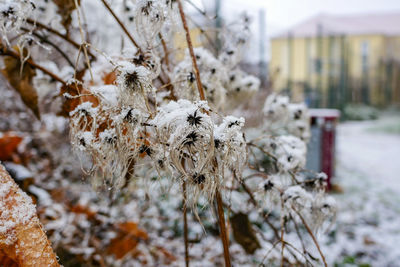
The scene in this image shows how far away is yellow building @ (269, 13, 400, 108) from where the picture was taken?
17859mm

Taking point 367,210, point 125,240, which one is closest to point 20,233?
point 125,240

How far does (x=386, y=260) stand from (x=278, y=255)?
3.04ft

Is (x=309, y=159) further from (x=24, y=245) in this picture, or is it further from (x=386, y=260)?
(x=24, y=245)

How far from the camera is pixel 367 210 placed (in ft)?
13.3

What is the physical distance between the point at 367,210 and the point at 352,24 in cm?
2516

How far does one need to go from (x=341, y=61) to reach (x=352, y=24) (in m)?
8.64

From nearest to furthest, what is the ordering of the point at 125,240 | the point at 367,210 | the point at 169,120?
the point at 169,120 < the point at 125,240 < the point at 367,210

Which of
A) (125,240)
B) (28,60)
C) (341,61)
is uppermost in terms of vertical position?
(341,61)

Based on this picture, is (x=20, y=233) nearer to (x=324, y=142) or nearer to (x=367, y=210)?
(x=367, y=210)

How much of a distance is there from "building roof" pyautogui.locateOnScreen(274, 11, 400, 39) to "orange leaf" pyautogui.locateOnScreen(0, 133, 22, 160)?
21577 mm

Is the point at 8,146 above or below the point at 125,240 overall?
above

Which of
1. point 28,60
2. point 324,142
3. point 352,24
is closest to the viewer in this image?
point 28,60

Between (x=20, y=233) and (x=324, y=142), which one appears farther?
(x=324, y=142)

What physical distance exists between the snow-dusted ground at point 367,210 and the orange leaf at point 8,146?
256 centimetres
